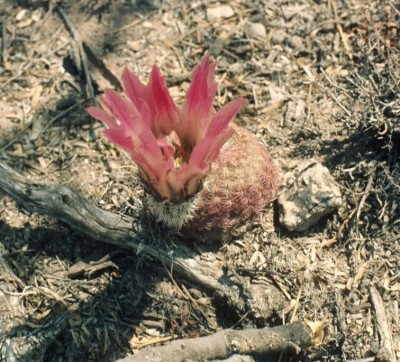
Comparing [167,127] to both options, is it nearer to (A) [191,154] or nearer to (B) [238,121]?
(A) [191,154]

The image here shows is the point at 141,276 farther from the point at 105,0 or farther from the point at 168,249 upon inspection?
the point at 105,0

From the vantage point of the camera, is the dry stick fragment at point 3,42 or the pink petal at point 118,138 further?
the dry stick fragment at point 3,42

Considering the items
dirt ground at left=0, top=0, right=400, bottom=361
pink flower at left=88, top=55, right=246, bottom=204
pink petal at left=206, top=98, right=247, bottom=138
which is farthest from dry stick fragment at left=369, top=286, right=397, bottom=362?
pink petal at left=206, top=98, right=247, bottom=138

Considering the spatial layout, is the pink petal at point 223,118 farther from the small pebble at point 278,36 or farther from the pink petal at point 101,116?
the small pebble at point 278,36

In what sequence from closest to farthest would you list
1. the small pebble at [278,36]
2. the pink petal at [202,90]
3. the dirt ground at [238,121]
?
the pink petal at [202,90] → the dirt ground at [238,121] → the small pebble at [278,36]

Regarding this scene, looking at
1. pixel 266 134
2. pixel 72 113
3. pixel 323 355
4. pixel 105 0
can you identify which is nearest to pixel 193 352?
pixel 323 355

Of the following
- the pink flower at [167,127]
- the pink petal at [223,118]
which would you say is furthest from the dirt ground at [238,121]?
the pink petal at [223,118]

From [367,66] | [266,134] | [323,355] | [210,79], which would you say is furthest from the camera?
[266,134]

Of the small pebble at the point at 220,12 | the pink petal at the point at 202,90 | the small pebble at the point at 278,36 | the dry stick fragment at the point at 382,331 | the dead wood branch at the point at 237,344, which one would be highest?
the pink petal at the point at 202,90
